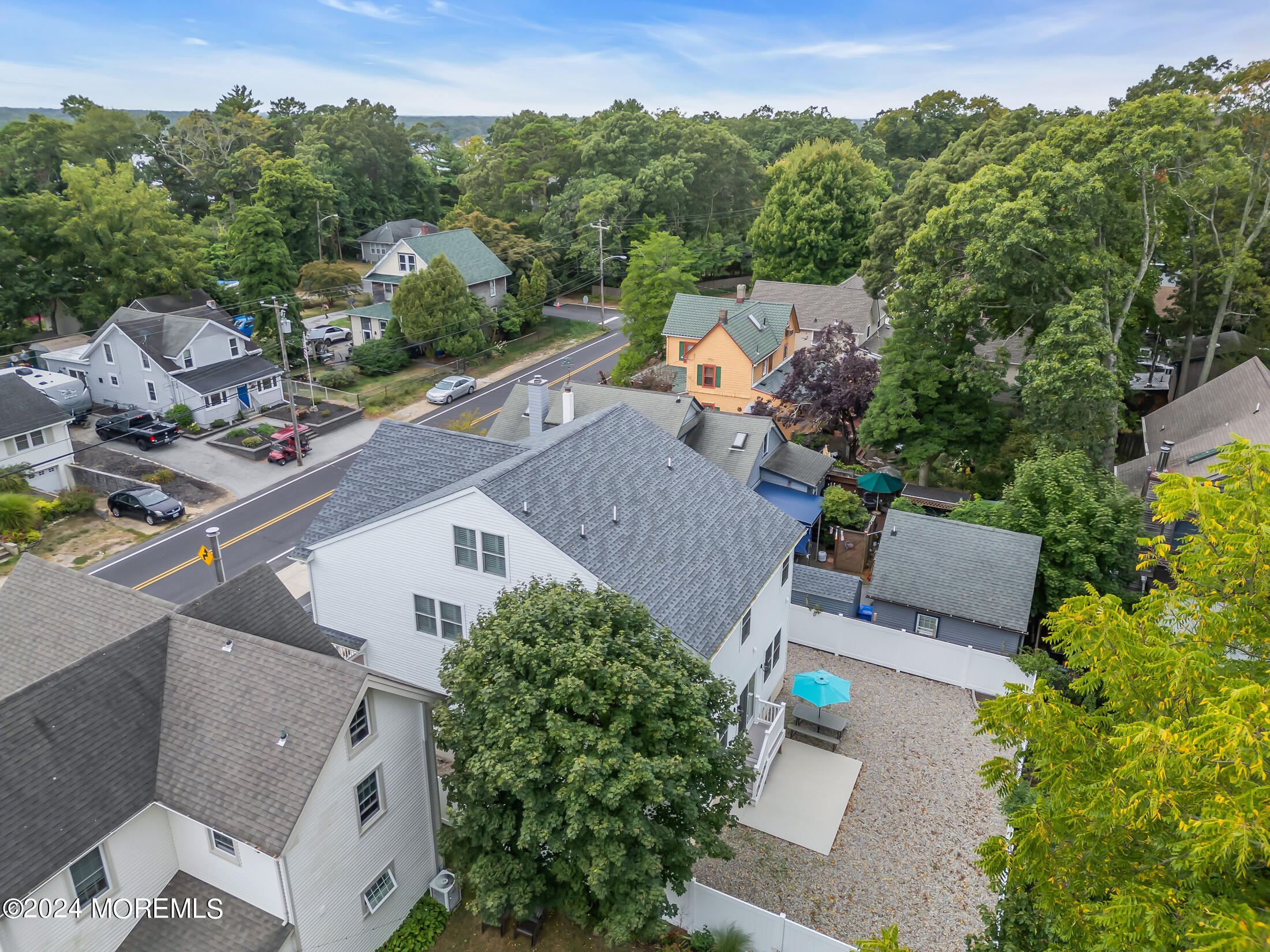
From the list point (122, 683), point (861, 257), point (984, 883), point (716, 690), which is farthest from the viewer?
point (861, 257)

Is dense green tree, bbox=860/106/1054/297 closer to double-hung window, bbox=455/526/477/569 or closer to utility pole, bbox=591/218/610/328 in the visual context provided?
utility pole, bbox=591/218/610/328

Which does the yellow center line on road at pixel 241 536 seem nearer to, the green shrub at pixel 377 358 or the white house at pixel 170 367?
the white house at pixel 170 367

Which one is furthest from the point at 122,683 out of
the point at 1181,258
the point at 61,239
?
the point at 61,239

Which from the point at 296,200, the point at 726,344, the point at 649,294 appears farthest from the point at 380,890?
the point at 296,200

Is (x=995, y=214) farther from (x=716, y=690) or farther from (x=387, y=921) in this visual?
(x=387, y=921)

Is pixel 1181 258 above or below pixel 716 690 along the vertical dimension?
above

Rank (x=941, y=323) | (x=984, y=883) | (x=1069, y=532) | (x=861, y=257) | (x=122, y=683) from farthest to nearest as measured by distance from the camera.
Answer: (x=861, y=257) < (x=941, y=323) < (x=1069, y=532) < (x=984, y=883) < (x=122, y=683)

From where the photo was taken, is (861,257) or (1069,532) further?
(861,257)
